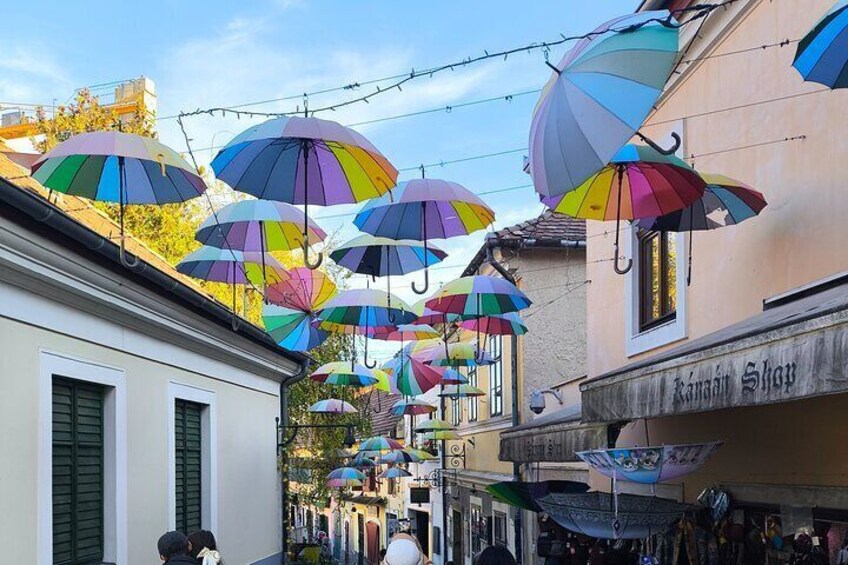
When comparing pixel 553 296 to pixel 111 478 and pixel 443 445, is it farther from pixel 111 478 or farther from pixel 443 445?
pixel 111 478

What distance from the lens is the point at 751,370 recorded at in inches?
172

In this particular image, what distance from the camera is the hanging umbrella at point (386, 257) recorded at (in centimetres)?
977

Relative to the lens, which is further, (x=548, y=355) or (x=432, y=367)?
(x=548, y=355)

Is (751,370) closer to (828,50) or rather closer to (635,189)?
(828,50)

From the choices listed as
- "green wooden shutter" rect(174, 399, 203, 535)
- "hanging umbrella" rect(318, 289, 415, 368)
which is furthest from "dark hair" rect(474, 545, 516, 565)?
"green wooden shutter" rect(174, 399, 203, 535)

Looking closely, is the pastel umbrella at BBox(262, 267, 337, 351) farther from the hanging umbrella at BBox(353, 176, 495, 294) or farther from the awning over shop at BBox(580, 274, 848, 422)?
the awning over shop at BBox(580, 274, 848, 422)

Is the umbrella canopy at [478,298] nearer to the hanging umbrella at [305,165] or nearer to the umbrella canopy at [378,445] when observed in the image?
the hanging umbrella at [305,165]

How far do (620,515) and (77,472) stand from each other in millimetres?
4258

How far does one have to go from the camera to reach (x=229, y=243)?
875cm

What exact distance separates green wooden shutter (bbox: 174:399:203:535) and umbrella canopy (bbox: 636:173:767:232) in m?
5.68

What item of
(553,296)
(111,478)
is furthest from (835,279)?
(553,296)

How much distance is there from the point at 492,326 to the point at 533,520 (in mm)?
6041

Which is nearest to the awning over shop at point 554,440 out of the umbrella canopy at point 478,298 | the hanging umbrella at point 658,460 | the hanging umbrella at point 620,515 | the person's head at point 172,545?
the hanging umbrella at point 620,515

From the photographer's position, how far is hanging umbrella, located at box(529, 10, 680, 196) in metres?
4.72
